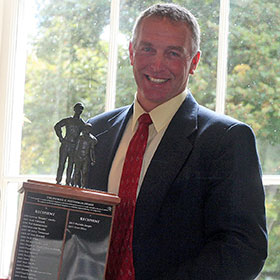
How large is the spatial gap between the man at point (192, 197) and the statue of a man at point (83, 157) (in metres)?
0.17

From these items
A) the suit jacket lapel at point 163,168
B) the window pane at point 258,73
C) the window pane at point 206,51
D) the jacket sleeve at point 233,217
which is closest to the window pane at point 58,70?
the window pane at point 206,51

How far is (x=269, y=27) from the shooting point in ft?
8.41

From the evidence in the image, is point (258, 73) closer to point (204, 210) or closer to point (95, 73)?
point (95, 73)

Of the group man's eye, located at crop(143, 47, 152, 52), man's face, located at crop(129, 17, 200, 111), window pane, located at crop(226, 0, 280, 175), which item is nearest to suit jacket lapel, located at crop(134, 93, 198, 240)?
man's face, located at crop(129, 17, 200, 111)

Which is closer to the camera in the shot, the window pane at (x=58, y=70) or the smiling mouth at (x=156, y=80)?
the smiling mouth at (x=156, y=80)

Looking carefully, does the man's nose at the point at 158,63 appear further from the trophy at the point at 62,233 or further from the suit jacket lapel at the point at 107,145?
the trophy at the point at 62,233

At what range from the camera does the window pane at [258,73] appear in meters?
2.55

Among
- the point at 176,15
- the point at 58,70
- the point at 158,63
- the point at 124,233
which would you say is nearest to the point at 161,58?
the point at 158,63

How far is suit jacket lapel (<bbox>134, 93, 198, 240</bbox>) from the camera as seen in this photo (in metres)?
1.62

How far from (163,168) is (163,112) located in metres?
0.20

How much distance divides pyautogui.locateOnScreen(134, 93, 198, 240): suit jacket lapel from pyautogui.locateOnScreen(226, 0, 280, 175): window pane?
2.97 ft

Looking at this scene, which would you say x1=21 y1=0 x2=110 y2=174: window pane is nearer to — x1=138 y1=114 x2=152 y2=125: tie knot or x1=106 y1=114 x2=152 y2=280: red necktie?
x1=138 y1=114 x2=152 y2=125: tie knot

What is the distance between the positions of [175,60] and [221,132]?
273 mm

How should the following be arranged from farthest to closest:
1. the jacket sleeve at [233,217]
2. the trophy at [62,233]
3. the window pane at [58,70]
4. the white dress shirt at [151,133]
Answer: the window pane at [58,70] < the white dress shirt at [151,133] < the jacket sleeve at [233,217] < the trophy at [62,233]
